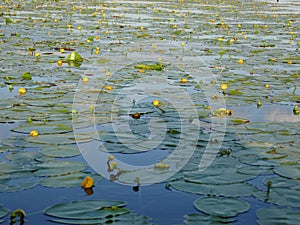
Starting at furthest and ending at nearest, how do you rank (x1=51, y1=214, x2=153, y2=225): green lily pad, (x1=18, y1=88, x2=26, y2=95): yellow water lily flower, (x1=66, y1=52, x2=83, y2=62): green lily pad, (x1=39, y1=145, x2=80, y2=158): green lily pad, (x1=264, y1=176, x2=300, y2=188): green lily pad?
1. (x1=66, y1=52, x2=83, y2=62): green lily pad
2. (x1=18, y1=88, x2=26, y2=95): yellow water lily flower
3. (x1=39, y1=145, x2=80, y2=158): green lily pad
4. (x1=264, y1=176, x2=300, y2=188): green lily pad
5. (x1=51, y1=214, x2=153, y2=225): green lily pad

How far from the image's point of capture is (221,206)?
266 centimetres

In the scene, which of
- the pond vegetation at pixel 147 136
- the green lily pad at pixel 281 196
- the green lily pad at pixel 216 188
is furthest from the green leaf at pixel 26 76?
the green lily pad at pixel 281 196

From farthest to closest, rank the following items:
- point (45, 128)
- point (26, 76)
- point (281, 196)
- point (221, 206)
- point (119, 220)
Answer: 1. point (26, 76)
2. point (45, 128)
3. point (281, 196)
4. point (221, 206)
5. point (119, 220)

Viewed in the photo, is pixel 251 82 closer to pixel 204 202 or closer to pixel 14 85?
pixel 14 85

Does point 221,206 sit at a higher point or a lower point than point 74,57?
lower

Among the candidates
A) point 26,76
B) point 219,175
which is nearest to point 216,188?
point 219,175

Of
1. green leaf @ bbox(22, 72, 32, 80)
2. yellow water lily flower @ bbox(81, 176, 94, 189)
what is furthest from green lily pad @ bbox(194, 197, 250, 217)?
green leaf @ bbox(22, 72, 32, 80)

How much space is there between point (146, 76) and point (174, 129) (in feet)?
7.95

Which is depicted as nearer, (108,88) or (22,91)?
(22,91)

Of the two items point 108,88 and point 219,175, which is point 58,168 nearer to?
point 219,175

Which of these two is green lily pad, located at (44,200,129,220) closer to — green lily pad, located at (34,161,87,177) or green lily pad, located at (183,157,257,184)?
green lily pad, located at (34,161,87,177)

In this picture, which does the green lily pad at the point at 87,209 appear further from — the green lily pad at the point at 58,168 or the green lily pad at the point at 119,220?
the green lily pad at the point at 58,168

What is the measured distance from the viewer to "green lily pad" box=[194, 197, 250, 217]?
260 cm

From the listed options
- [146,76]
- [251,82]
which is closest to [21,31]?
[146,76]
